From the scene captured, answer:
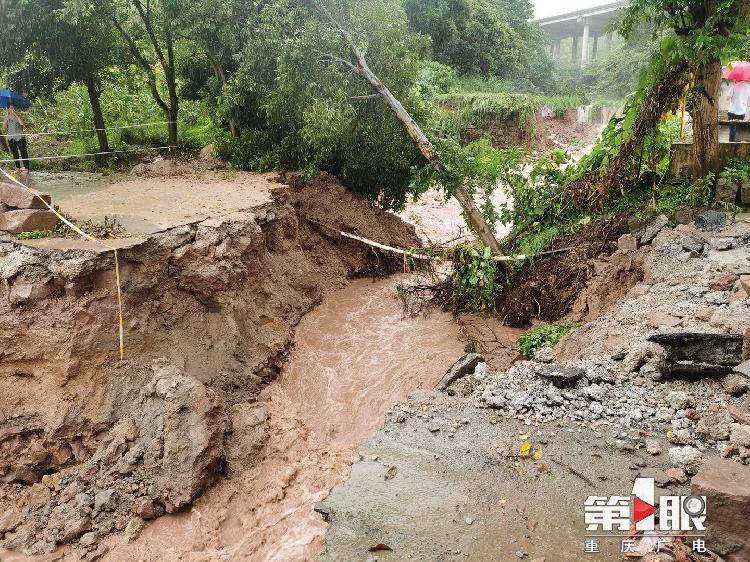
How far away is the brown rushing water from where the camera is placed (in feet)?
16.7

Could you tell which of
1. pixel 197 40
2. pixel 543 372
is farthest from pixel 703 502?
pixel 197 40

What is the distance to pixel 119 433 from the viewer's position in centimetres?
594

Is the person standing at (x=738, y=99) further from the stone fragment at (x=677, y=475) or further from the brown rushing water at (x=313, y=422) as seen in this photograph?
the stone fragment at (x=677, y=475)

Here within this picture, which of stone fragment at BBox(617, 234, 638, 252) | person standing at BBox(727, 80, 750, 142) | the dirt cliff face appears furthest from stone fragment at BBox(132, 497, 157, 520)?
person standing at BBox(727, 80, 750, 142)

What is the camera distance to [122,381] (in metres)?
6.34

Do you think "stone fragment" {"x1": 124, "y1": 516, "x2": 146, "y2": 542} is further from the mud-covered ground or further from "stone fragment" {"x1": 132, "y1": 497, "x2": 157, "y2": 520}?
the mud-covered ground

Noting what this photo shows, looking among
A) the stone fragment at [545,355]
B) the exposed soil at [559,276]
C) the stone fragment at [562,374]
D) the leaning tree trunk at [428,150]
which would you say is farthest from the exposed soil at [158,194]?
the stone fragment at [562,374]

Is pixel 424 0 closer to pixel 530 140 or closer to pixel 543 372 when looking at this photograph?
pixel 530 140

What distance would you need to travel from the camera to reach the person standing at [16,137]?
10.2 meters

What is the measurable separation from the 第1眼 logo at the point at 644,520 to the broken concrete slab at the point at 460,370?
7.75 ft

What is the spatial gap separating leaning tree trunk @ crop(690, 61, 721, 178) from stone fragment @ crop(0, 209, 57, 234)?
28.8 feet

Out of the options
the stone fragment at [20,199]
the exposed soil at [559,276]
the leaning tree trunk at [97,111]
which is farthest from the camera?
the leaning tree trunk at [97,111]

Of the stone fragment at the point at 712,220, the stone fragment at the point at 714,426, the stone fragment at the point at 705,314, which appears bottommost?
the stone fragment at the point at 714,426

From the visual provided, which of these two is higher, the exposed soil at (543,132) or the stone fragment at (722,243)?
the exposed soil at (543,132)
